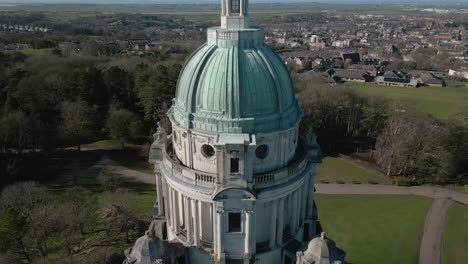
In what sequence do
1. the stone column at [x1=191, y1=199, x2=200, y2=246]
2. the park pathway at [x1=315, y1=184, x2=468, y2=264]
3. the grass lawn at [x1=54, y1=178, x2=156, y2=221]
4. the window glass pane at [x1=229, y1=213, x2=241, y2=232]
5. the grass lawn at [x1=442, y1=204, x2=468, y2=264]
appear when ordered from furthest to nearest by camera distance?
the grass lawn at [x1=54, y1=178, x2=156, y2=221] → the park pathway at [x1=315, y1=184, x2=468, y2=264] → the grass lawn at [x1=442, y1=204, x2=468, y2=264] → the stone column at [x1=191, y1=199, x2=200, y2=246] → the window glass pane at [x1=229, y1=213, x2=241, y2=232]

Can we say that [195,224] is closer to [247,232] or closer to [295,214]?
[247,232]

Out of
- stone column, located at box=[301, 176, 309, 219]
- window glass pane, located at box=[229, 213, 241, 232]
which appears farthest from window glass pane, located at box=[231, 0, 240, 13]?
window glass pane, located at box=[229, 213, 241, 232]

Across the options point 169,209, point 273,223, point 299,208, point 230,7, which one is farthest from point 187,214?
point 230,7

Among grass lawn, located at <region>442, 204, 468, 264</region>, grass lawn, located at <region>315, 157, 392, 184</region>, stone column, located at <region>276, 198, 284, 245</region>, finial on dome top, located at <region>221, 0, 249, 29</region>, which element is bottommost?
grass lawn, located at <region>442, 204, 468, 264</region>

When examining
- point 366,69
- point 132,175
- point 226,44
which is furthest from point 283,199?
point 366,69

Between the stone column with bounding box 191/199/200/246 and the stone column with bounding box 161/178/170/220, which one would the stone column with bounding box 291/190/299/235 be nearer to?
the stone column with bounding box 191/199/200/246

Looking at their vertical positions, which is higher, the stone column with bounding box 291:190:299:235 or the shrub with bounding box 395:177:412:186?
the stone column with bounding box 291:190:299:235

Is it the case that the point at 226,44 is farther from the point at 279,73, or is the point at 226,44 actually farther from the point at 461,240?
the point at 461,240
